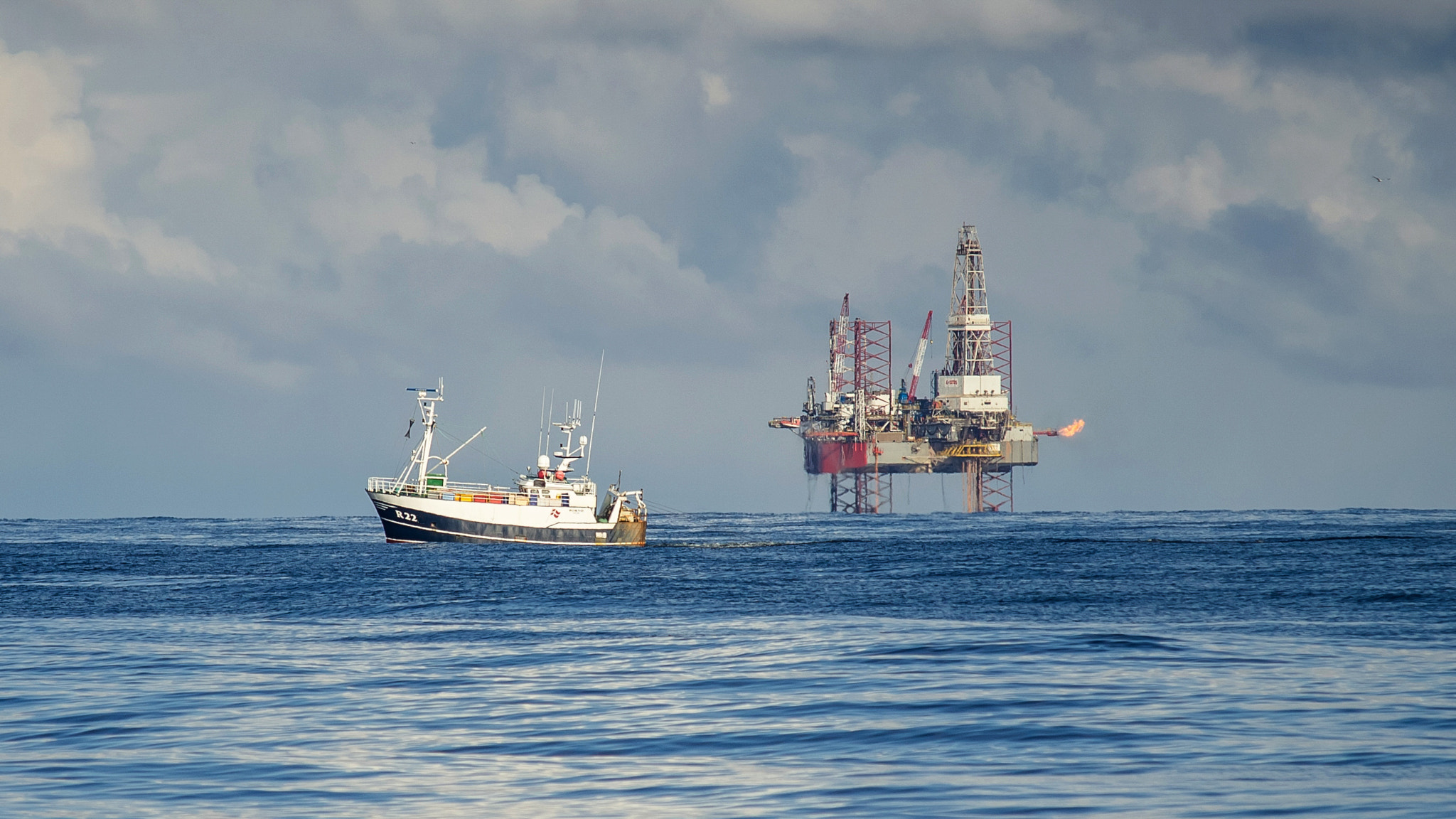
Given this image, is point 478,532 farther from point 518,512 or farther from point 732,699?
point 732,699

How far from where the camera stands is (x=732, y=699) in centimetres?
2703

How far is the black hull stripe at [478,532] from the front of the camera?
314 feet

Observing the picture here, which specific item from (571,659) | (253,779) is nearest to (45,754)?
(253,779)

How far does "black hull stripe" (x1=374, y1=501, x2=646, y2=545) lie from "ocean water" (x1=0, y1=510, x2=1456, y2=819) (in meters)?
32.6

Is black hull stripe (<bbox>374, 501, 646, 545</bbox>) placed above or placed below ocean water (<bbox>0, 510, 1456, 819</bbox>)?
above

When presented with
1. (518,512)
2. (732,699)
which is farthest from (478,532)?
(732,699)

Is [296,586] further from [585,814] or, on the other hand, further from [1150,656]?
[585,814]

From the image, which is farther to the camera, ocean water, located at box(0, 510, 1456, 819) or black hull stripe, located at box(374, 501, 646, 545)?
black hull stripe, located at box(374, 501, 646, 545)

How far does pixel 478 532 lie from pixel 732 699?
70783 millimetres

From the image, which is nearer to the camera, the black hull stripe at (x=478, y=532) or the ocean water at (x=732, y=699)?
the ocean water at (x=732, y=699)

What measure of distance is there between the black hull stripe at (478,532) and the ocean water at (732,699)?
107 ft

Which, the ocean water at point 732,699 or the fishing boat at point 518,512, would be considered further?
the fishing boat at point 518,512

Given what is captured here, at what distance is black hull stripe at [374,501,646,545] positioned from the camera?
314 ft

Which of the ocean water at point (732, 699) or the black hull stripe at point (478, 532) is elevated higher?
the black hull stripe at point (478, 532)
